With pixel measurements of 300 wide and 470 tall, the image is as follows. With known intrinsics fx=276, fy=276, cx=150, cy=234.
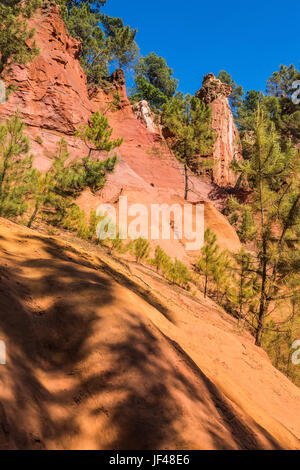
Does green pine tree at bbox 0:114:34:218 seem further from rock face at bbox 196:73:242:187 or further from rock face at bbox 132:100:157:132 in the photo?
rock face at bbox 196:73:242:187

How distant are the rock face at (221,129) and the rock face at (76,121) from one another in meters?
3.65

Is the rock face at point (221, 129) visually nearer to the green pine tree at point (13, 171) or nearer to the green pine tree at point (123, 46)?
the green pine tree at point (123, 46)

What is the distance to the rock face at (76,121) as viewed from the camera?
57.9 ft

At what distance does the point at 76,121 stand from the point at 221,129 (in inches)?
736

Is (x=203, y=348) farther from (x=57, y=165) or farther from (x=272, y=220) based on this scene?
(x=57, y=165)

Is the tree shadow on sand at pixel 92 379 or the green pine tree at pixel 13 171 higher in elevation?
the green pine tree at pixel 13 171

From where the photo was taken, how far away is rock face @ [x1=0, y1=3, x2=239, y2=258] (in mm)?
17656

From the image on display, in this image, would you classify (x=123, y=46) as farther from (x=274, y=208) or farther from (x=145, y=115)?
(x=274, y=208)

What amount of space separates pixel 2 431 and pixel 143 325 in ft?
4.76

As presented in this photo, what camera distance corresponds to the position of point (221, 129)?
32594mm

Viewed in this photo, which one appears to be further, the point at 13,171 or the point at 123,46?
the point at 123,46

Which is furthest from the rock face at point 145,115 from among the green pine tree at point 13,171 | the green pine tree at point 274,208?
the green pine tree at point 13,171

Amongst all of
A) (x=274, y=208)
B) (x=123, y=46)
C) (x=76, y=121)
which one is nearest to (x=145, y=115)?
(x=123, y=46)

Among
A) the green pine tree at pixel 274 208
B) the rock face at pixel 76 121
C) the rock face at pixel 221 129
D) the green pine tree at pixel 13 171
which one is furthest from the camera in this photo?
the rock face at pixel 221 129
